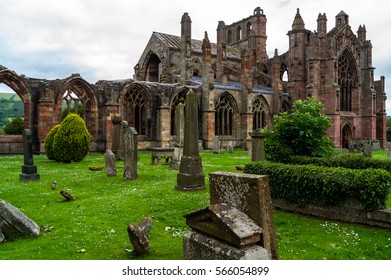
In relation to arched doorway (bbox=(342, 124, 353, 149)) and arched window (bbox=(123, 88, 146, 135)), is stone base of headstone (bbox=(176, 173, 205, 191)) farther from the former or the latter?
arched doorway (bbox=(342, 124, 353, 149))

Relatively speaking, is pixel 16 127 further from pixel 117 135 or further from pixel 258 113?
pixel 258 113

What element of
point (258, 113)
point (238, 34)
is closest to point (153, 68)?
point (258, 113)

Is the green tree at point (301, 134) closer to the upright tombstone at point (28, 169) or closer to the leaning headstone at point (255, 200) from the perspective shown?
the leaning headstone at point (255, 200)

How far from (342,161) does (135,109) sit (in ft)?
65.2

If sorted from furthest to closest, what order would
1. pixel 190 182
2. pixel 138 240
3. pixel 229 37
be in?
pixel 229 37 < pixel 190 182 < pixel 138 240

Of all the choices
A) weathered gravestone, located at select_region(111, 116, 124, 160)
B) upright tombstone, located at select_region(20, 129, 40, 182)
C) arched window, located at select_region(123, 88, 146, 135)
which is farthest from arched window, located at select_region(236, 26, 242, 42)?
upright tombstone, located at select_region(20, 129, 40, 182)

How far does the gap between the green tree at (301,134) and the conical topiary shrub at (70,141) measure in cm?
1031

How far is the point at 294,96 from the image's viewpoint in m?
36.9

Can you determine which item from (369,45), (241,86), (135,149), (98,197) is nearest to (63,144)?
(135,149)

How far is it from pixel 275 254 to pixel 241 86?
29380 millimetres

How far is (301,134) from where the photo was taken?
31.3 ft

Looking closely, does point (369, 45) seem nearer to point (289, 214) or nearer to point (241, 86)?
point (241, 86)

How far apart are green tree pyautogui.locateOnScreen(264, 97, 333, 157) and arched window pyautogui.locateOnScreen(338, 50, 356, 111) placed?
98.4 ft

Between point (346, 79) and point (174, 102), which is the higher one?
point (346, 79)
